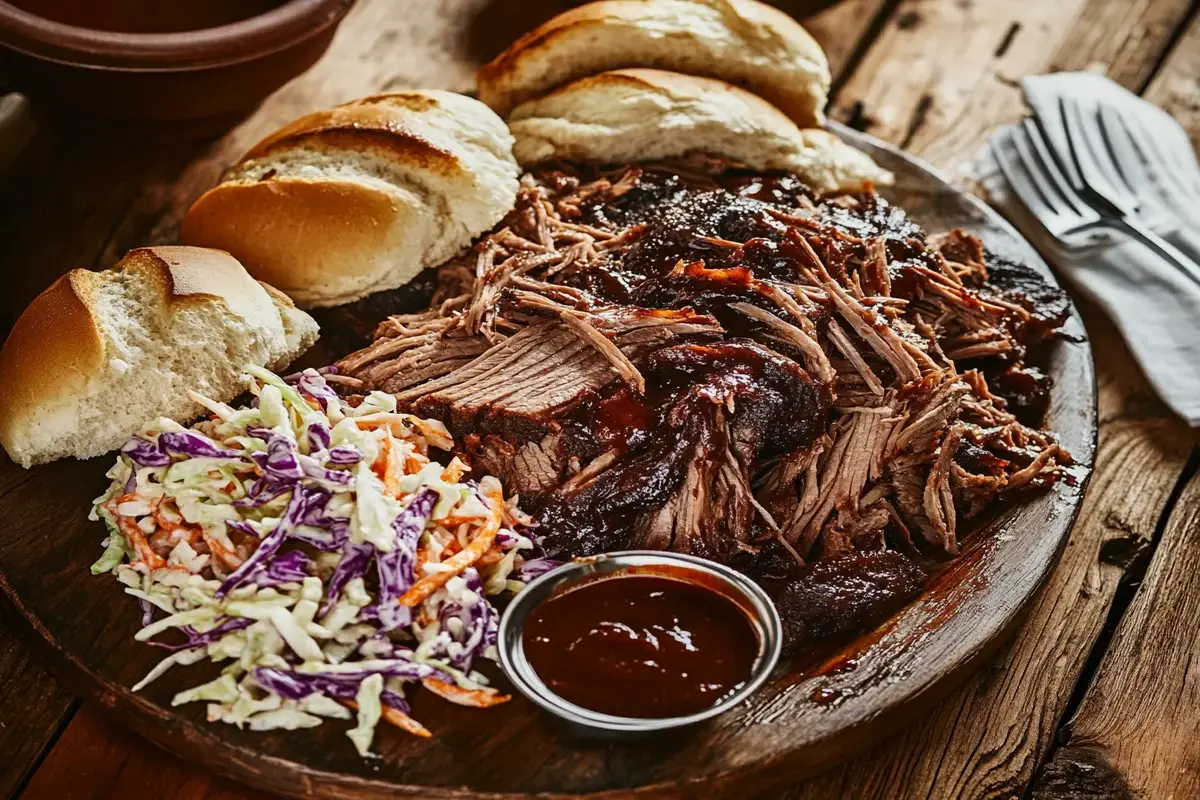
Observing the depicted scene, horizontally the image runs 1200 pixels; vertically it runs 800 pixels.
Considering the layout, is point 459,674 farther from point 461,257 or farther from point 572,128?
point 572,128

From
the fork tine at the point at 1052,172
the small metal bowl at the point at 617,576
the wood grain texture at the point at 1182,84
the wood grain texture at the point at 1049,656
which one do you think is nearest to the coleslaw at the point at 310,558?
the small metal bowl at the point at 617,576

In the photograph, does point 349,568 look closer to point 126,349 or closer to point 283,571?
point 283,571

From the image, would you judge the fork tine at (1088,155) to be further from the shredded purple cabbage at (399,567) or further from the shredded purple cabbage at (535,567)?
the shredded purple cabbage at (399,567)

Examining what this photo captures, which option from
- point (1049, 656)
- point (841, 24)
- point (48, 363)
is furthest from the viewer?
point (841, 24)

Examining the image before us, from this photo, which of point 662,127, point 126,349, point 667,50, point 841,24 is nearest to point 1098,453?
point 662,127

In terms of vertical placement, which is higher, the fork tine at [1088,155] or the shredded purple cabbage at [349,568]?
the fork tine at [1088,155]

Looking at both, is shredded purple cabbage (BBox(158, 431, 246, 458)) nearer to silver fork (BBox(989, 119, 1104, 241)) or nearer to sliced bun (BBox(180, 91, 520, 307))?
sliced bun (BBox(180, 91, 520, 307))
